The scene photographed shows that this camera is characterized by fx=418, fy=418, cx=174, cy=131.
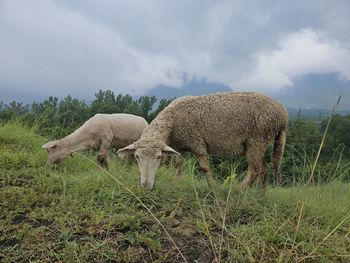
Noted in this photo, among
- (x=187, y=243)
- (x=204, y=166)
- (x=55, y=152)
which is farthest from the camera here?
(x=55, y=152)

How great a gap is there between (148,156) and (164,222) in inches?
58.3

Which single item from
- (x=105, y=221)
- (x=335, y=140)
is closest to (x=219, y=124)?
(x=105, y=221)

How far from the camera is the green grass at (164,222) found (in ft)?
13.9

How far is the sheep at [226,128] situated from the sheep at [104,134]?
3.56m

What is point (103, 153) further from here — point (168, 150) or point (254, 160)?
point (254, 160)

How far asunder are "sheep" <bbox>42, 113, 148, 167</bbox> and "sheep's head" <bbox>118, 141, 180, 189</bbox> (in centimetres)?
386

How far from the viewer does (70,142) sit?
10656mm

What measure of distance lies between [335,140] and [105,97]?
16297 millimetres

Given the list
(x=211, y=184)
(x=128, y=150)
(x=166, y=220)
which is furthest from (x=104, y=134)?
(x=166, y=220)

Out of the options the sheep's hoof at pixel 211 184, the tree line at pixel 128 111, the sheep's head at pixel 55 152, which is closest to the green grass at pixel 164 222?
the sheep's hoof at pixel 211 184

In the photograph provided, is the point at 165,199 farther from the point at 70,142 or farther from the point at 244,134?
the point at 70,142

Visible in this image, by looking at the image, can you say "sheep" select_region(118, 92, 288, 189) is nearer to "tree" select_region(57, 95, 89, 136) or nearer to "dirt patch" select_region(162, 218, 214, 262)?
"dirt patch" select_region(162, 218, 214, 262)

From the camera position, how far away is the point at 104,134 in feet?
36.2

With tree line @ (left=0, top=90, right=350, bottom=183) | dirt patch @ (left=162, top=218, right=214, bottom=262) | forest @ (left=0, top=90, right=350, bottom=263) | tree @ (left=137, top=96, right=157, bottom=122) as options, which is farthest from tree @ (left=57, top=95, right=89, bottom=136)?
dirt patch @ (left=162, top=218, right=214, bottom=262)
